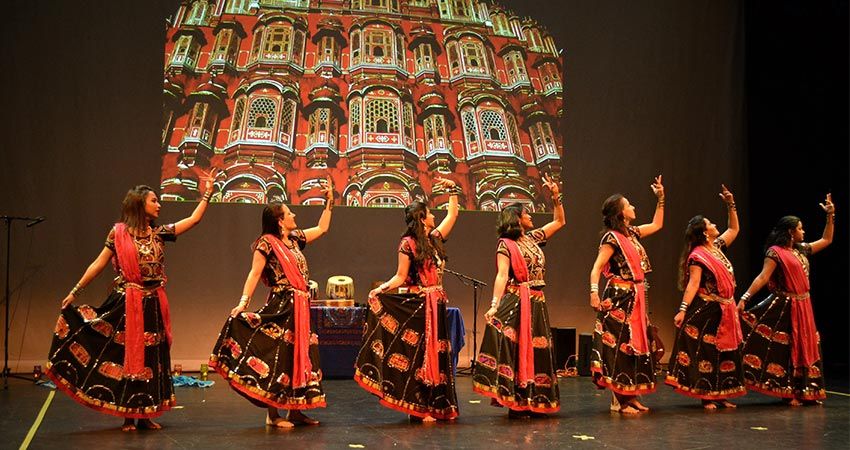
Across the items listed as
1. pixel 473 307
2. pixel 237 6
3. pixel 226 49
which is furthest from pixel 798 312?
pixel 237 6

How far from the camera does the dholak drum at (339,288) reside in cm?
816

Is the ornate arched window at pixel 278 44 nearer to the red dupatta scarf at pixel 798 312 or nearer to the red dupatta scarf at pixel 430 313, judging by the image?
the red dupatta scarf at pixel 430 313

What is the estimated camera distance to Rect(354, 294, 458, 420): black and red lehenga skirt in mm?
5344

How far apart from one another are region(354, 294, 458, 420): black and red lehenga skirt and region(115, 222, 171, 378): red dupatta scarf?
1263mm

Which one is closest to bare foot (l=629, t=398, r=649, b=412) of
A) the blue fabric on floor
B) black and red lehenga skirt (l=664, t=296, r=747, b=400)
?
black and red lehenga skirt (l=664, t=296, r=747, b=400)

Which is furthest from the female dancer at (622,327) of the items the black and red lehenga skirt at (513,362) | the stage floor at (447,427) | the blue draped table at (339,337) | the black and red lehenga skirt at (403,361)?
the blue draped table at (339,337)

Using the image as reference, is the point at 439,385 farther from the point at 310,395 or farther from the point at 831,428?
the point at 831,428

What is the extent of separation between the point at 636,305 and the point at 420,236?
59.1 inches

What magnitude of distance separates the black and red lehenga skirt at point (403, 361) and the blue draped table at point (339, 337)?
2.54 m

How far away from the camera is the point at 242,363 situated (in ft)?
16.6

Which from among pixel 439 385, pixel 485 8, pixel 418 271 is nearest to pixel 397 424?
pixel 439 385

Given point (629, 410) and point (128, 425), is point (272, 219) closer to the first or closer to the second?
point (128, 425)

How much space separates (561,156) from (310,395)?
16.1 feet

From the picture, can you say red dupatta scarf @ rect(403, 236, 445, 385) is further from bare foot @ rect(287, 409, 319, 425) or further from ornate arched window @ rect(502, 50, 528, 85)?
ornate arched window @ rect(502, 50, 528, 85)
